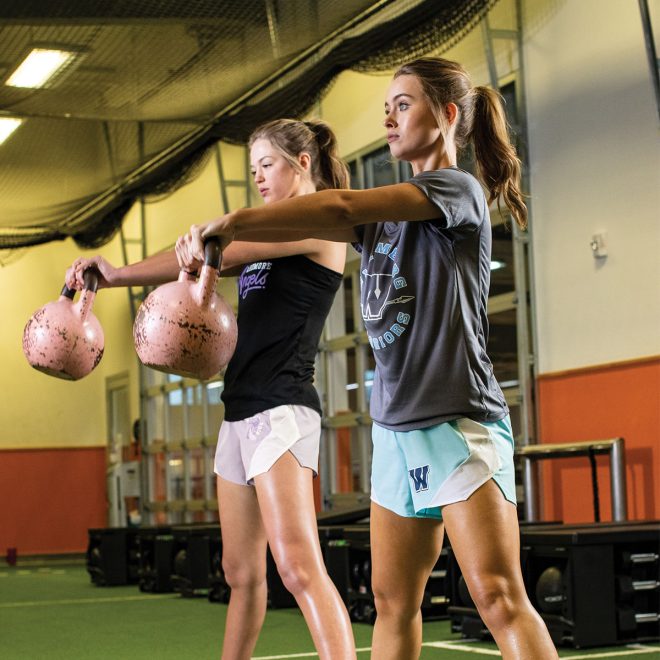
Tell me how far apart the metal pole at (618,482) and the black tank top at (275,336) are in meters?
3.38

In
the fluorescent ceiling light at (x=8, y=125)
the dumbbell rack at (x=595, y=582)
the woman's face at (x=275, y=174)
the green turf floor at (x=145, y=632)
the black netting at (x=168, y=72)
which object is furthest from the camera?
the fluorescent ceiling light at (x=8, y=125)

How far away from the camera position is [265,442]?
8.18 ft

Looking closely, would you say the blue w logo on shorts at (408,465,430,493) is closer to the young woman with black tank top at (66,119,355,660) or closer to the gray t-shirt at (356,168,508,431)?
the gray t-shirt at (356,168,508,431)

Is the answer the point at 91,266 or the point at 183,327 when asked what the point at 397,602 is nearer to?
the point at 183,327

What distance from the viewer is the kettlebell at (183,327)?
6.31 feet

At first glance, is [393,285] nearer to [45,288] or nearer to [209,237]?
[209,237]

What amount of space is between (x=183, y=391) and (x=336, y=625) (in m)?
9.40

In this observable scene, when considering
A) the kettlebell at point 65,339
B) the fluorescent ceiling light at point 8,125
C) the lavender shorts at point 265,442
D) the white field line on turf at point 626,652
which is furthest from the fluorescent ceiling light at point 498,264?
the kettlebell at point 65,339

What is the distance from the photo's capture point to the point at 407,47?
21.1 ft

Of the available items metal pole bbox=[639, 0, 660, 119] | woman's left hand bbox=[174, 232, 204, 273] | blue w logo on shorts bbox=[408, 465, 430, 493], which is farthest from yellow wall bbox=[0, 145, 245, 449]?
blue w logo on shorts bbox=[408, 465, 430, 493]

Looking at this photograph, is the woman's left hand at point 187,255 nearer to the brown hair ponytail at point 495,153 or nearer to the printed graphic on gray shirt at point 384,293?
the printed graphic on gray shirt at point 384,293

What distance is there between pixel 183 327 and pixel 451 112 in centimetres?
65

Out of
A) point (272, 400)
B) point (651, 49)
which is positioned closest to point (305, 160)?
point (272, 400)

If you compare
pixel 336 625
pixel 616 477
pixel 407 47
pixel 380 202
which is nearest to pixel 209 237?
pixel 380 202
